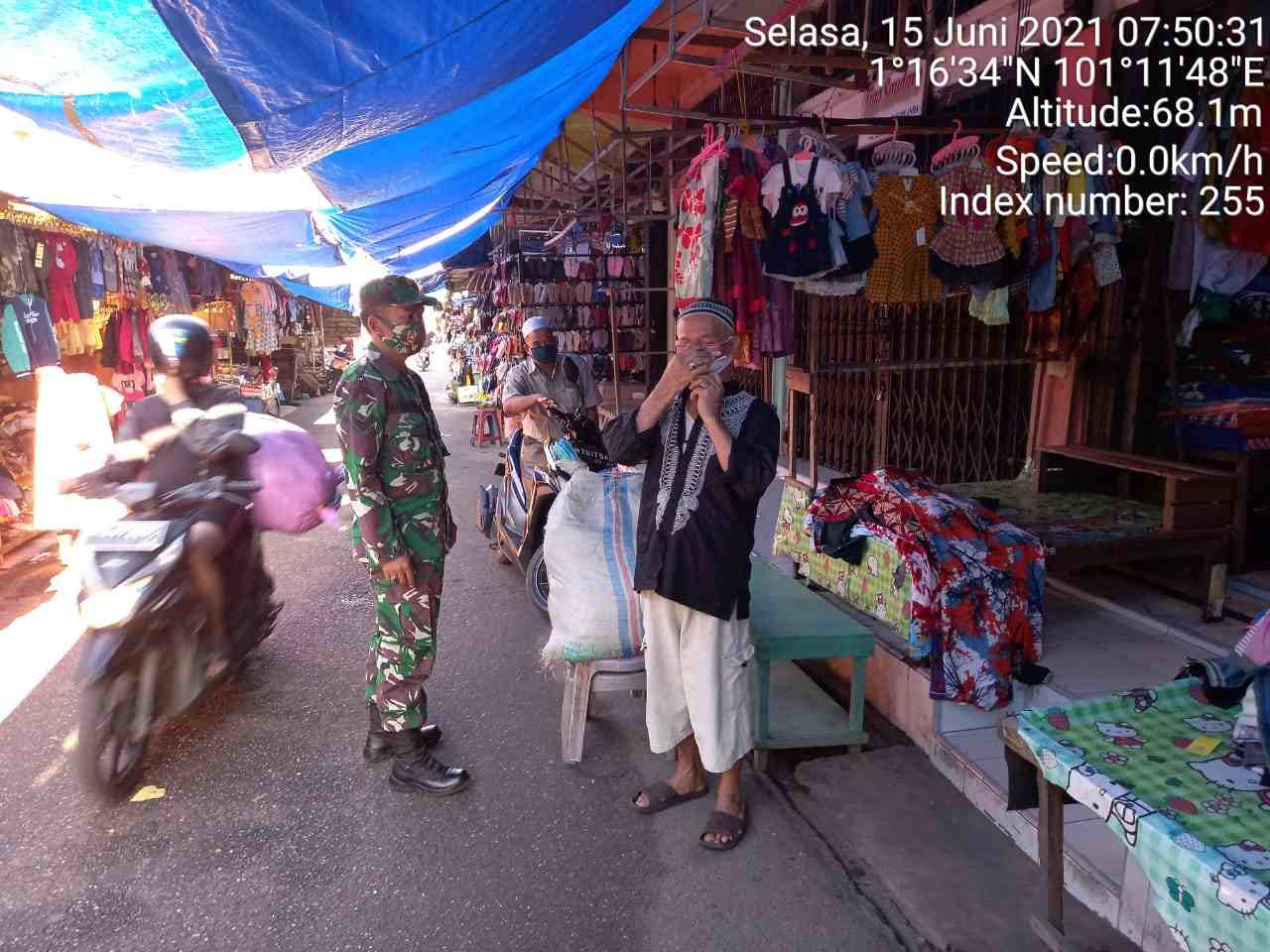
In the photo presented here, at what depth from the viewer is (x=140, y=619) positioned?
317cm

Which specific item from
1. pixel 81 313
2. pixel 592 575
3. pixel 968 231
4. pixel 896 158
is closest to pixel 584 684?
pixel 592 575

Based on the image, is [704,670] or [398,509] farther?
[398,509]

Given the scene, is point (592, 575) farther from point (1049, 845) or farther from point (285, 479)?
point (1049, 845)

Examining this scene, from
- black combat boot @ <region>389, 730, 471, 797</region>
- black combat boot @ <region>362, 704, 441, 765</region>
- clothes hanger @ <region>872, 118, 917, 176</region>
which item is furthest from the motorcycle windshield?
clothes hanger @ <region>872, 118, 917, 176</region>

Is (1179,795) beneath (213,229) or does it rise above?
beneath

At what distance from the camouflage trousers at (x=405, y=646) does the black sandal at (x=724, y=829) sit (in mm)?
1264

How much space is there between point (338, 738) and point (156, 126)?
2.60 meters

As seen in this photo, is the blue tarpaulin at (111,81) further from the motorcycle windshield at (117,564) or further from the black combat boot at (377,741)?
the black combat boot at (377,741)

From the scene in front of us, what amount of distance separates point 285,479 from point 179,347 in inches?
30.5

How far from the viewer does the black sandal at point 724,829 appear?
2.81 metres

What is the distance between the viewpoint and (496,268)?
1273 cm

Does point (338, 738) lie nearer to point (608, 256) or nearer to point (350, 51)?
point (350, 51)

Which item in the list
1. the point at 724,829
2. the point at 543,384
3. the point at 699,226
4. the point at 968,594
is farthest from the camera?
the point at 543,384

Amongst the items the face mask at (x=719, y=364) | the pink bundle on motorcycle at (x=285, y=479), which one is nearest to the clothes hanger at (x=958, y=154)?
the face mask at (x=719, y=364)
